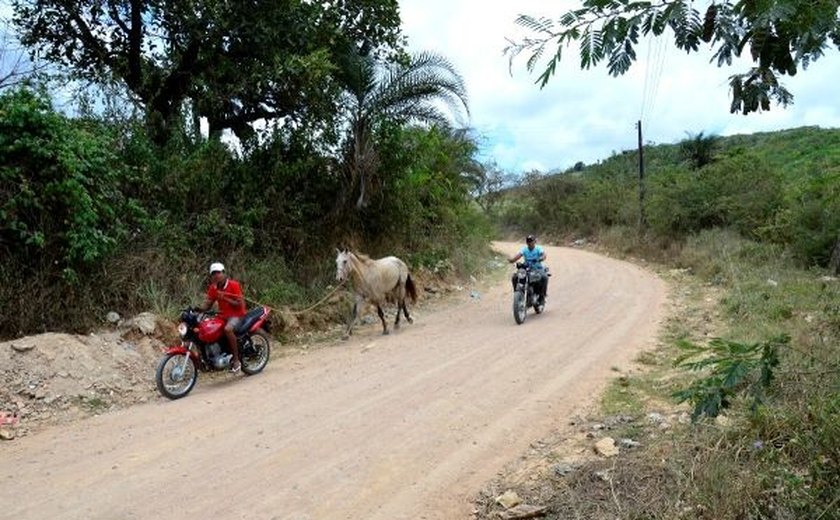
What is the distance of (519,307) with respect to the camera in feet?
40.8

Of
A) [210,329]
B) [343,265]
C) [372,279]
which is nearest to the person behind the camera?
[210,329]

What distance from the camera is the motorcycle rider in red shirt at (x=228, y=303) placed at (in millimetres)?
8773

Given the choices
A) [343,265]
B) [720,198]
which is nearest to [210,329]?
[343,265]

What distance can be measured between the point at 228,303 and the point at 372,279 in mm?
3618

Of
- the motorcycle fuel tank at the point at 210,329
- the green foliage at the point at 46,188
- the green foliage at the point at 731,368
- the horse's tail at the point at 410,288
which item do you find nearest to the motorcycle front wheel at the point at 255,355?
the motorcycle fuel tank at the point at 210,329

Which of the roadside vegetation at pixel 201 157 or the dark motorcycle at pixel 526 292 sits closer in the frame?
the roadside vegetation at pixel 201 157

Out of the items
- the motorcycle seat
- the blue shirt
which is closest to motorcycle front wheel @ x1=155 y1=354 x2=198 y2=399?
the motorcycle seat

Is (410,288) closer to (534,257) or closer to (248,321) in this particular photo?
(534,257)

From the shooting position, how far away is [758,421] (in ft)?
15.1

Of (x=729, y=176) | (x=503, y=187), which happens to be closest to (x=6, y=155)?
(x=729, y=176)

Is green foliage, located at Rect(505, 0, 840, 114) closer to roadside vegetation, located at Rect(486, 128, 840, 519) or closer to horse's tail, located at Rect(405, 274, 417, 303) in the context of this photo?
roadside vegetation, located at Rect(486, 128, 840, 519)

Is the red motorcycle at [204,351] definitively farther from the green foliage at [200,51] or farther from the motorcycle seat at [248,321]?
the green foliage at [200,51]

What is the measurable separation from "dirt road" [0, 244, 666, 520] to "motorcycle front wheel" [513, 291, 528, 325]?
142 centimetres

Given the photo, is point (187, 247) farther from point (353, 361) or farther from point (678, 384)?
point (678, 384)
